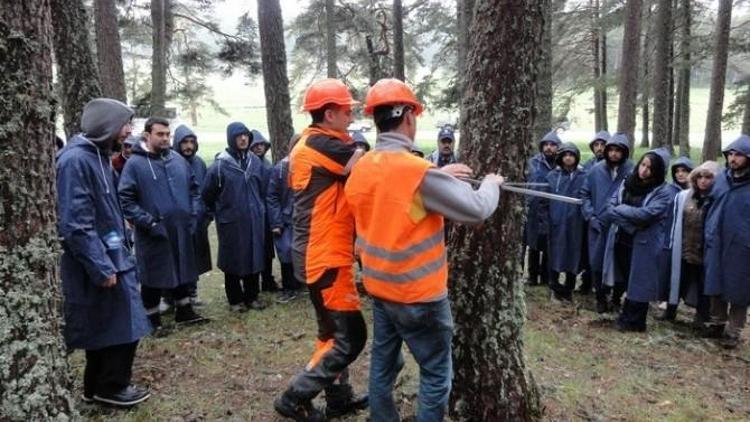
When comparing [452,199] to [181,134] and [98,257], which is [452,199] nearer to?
[98,257]

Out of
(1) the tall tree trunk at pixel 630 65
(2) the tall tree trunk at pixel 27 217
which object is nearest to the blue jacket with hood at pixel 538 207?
(2) the tall tree trunk at pixel 27 217

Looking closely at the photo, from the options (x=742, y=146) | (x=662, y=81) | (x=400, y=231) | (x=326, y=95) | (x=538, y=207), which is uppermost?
(x=662, y=81)

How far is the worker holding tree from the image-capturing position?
3.08 m

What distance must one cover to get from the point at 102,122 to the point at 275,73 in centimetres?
649

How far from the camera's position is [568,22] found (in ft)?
82.1

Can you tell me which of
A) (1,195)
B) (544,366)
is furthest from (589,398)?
(1,195)

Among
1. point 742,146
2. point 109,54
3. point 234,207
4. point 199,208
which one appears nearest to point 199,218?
point 199,208

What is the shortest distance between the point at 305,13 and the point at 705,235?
20.7 m

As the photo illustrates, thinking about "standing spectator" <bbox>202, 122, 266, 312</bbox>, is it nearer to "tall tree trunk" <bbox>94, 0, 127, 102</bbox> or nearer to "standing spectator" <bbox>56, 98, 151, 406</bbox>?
"standing spectator" <bbox>56, 98, 151, 406</bbox>

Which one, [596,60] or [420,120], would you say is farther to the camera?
[420,120]

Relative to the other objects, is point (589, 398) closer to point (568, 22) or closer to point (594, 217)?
point (594, 217)

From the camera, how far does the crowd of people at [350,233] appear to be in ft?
10.7

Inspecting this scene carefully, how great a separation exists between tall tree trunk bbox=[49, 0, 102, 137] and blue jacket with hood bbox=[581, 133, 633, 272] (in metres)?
6.78

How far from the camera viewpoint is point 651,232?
257 inches
